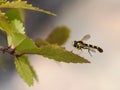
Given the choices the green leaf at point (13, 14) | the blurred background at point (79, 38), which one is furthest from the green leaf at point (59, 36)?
the blurred background at point (79, 38)

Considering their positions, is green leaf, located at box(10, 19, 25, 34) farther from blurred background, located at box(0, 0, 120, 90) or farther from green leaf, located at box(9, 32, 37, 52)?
blurred background, located at box(0, 0, 120, 90)

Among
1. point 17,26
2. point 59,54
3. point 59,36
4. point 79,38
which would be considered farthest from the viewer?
point 79,38

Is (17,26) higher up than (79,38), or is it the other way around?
(17,26)

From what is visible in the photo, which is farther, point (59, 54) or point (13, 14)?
point (13, 14)

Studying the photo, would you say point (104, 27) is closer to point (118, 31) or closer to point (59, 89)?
point (118, 31)

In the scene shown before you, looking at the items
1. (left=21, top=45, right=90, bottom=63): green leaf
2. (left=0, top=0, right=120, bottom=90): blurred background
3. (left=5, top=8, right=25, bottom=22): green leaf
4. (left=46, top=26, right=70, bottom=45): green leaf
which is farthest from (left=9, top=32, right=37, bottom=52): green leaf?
(left=0, top=0, right=120, bottom=90): blurred background

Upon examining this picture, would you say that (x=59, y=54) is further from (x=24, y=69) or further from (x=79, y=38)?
(x=79, y=38)

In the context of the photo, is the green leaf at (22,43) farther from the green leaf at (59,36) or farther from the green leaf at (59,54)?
the green leaf at (59,36)

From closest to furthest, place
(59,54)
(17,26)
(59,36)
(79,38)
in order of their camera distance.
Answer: (59,54) → (17,26) → (59,36) → (79,38)

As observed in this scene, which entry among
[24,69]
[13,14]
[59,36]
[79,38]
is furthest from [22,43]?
[79,38]
